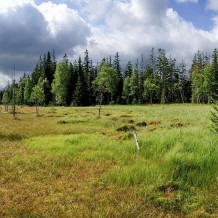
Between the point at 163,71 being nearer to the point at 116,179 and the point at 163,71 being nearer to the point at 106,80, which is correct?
the point at 106,80

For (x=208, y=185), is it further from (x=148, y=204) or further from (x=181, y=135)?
(x=181, y=135)

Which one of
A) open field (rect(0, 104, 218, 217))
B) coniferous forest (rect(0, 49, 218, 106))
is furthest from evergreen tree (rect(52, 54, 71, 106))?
open field (rect(0, 104, 218, 217))

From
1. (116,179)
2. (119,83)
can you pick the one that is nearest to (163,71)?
(119,83)

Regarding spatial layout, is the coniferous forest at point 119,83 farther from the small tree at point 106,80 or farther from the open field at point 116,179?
the open field at point 116,179

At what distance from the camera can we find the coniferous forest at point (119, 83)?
314 ft

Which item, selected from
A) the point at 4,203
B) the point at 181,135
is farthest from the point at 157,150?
the point at 4,203

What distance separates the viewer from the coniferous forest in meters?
95.6

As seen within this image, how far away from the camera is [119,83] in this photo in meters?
108

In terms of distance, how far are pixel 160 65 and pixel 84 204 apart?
335ft

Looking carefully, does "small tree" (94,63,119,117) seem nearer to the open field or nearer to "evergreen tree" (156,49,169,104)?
"evergreen tree" (156,49,169,104)

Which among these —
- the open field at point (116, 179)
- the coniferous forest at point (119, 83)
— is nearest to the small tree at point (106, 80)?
the coniferous forest at point (119, 83)

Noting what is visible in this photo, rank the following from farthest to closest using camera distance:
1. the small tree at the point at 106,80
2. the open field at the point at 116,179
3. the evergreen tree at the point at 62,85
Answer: the evergreen tree at the point at 62,85 < the small tree at the point at 106,80 < the open field at the point at 116,179

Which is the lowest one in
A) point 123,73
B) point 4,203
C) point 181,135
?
point 4,203

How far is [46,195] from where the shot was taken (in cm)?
1020
